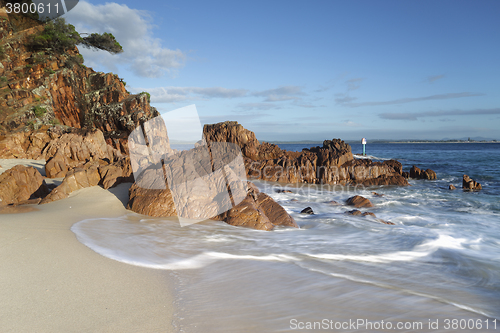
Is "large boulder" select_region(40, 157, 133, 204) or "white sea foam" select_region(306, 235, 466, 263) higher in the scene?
"large boulder" select_region(40, 157, 133, 204)

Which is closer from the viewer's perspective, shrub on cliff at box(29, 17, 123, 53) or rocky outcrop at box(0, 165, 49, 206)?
rocky outcrop at box(0, 165, 49, 206)

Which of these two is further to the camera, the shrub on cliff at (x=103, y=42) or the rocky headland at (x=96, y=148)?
the shrub on cliff at (x=103, y=42)

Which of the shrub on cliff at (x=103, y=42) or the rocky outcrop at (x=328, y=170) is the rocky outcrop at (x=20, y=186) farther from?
the shrub on cliff at (x=103, y=42)

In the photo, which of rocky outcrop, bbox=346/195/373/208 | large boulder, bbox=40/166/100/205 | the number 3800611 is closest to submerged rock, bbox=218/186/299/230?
large boulder, bbox=40/166/100/205

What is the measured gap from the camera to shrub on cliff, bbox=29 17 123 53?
63.3 ft

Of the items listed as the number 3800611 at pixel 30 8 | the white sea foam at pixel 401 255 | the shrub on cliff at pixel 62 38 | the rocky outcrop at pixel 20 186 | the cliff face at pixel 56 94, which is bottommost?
the white sea foam at pixel 401 255

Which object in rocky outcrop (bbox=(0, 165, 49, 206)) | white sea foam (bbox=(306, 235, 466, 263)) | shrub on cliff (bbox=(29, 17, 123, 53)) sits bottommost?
white sea foam (bbox=(306, 235, 466, 263))

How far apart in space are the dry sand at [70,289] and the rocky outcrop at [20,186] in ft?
8.88

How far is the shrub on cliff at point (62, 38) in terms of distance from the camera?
1928 centimetres

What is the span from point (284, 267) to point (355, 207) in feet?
21.0
